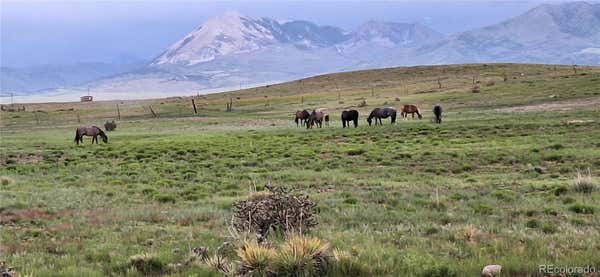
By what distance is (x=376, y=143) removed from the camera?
1220 inches

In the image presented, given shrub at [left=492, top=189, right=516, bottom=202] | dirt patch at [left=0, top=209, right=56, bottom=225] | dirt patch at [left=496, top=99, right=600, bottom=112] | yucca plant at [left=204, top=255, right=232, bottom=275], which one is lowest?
dirt patch at [left=0, top=209, right=56, bottom=225]

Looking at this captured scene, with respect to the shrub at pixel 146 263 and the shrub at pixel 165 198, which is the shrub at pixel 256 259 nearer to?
the shrub at pixel 146 263

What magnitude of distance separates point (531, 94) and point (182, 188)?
161 feet

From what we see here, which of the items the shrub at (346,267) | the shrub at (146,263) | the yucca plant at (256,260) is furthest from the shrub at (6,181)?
the shrub at (346,267)

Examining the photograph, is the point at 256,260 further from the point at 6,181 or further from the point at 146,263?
the point at 6,181

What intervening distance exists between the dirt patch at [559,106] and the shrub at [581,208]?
32.6 m

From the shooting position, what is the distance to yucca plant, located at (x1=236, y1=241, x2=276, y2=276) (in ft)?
24.5

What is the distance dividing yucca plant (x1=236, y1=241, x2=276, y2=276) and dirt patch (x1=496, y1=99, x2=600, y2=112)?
3995cm

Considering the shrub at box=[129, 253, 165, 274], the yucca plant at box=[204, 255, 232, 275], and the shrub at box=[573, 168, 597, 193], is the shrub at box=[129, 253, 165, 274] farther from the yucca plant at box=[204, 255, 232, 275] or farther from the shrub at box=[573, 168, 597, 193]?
the shrub at box=[573, 168, 597, 193]

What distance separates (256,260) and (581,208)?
8.26 m

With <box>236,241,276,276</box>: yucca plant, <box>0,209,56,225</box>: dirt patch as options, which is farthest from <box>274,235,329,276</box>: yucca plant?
<box>0,209,56,225</box>: dirt patch

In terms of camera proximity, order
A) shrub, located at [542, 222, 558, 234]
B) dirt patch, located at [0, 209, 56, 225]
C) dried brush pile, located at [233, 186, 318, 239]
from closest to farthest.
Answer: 1. dried brush pile, located at [233, 186, 318, 239]
2. shrub, located at [542, 222, 558, 234]
3. dirt patch, located at [0, 209, 56, 225]

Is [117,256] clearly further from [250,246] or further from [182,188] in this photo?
[182,188]

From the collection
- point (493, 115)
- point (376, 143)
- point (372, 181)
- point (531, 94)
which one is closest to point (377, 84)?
point (531, 94)
